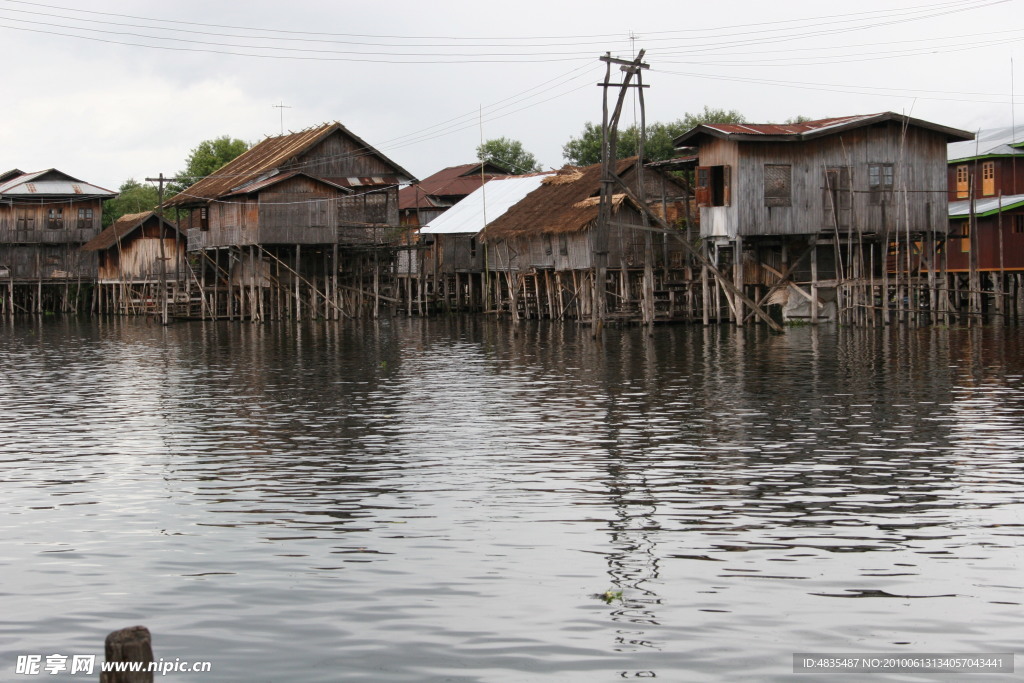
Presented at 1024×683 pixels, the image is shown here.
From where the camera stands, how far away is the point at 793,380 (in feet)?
87.7

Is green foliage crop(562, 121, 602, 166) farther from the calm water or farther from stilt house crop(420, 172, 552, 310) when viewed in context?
the calm water

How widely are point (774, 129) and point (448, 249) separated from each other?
2785 cm

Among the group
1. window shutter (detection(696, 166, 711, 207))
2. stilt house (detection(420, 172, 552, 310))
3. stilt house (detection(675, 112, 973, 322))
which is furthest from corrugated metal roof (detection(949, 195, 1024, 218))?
stilt house (detection(420, 172, 552, 310))

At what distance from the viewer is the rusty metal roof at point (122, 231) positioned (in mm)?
80188

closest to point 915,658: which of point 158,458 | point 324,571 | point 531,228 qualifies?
point 324,571

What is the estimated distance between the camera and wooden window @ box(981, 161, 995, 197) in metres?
56.6

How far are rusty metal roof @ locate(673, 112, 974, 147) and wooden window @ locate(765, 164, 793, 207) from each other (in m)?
1.05

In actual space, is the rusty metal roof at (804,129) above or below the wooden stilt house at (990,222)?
above

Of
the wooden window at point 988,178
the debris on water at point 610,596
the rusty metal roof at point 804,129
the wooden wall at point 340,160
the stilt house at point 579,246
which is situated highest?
the wooden wall at point 340,160

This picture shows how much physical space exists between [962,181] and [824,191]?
1629 centimetres

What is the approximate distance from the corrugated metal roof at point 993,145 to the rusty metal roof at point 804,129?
891cm

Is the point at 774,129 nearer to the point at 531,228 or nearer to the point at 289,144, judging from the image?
the point at 531,228

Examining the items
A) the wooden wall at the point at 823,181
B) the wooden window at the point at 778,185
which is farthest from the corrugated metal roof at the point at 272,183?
the wooden window at the point at 778,185

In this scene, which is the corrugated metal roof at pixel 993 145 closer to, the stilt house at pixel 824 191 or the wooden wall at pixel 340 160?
the stilt house at pixel 824 191
